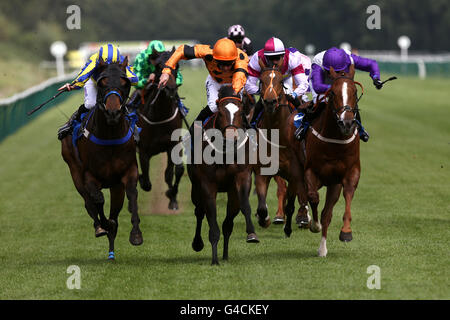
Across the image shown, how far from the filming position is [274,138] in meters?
12.1

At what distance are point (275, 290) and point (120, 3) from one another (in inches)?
4769

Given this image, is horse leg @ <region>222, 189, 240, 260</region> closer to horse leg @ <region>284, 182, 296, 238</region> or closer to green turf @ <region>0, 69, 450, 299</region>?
green turf @ <region>0, 69, 450, 299</region>

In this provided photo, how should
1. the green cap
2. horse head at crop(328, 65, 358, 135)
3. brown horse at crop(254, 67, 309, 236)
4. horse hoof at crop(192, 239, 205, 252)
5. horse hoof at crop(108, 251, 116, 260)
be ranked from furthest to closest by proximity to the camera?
the green cap
brown horse at crop(254, 67, 309, 236)
horse hoof at crop(108, 251, 116, 260)
horse hoof at crop(192, 239, 205, 252)
horse head at crop(328, 65, 358, 135)

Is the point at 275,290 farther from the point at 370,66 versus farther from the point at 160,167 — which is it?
the point at 160,167

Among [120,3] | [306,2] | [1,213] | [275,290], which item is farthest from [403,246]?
[120,3]

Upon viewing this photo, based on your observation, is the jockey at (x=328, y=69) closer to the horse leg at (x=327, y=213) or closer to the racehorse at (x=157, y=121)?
the horse leg at (x=327, y=213)

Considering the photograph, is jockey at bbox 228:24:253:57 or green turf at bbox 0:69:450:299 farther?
jockey at bbox 228:24:253:57

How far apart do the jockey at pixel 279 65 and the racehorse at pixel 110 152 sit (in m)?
1.97

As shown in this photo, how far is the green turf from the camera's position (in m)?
8.83

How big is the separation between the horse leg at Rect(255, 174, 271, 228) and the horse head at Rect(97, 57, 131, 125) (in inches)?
88.4

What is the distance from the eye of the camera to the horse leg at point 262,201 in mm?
11406

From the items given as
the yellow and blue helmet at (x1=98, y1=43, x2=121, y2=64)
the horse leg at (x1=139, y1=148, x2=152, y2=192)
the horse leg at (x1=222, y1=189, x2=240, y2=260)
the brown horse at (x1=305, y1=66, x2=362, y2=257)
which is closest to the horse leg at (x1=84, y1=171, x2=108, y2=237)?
the yellow and blue helmet at (x1=98, y1=43, x2=121, y2=64)

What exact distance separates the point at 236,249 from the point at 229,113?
2.29m

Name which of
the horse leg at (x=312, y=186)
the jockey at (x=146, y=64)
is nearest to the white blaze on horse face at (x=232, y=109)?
the horse leg at (x=312, y=186)
